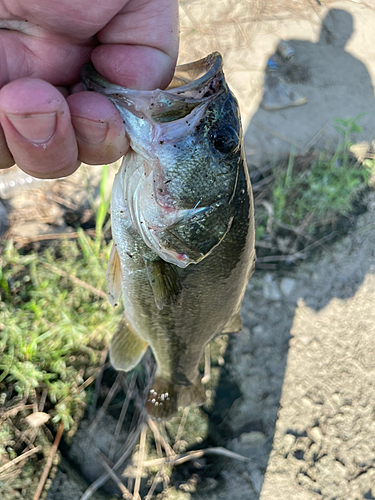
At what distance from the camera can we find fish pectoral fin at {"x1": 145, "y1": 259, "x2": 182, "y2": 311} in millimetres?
1479

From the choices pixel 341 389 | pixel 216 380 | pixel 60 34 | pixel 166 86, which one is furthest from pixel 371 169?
pixel 60 34

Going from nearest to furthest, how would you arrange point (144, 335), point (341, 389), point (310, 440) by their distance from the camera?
1. point (144, 335)
2. point (310, 440)
3. point (341, 389)

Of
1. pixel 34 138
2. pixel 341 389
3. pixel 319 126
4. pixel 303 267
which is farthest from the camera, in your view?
pixel 319 126

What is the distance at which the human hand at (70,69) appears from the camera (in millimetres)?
1073

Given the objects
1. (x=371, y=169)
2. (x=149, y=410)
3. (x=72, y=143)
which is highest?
(x=72, y=143)

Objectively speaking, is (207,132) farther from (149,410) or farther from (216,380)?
(216,380)

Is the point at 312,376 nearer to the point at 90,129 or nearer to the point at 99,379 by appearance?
the point at 99,379

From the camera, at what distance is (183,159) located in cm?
120

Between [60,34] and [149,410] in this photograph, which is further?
[149,410]

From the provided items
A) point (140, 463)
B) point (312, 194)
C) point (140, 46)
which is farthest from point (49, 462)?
point (312, 194)

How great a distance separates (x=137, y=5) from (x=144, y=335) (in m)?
1.51

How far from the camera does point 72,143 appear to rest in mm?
1186

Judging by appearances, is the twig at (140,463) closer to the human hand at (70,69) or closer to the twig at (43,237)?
the twig at (43,237)

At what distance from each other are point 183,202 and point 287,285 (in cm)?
211
